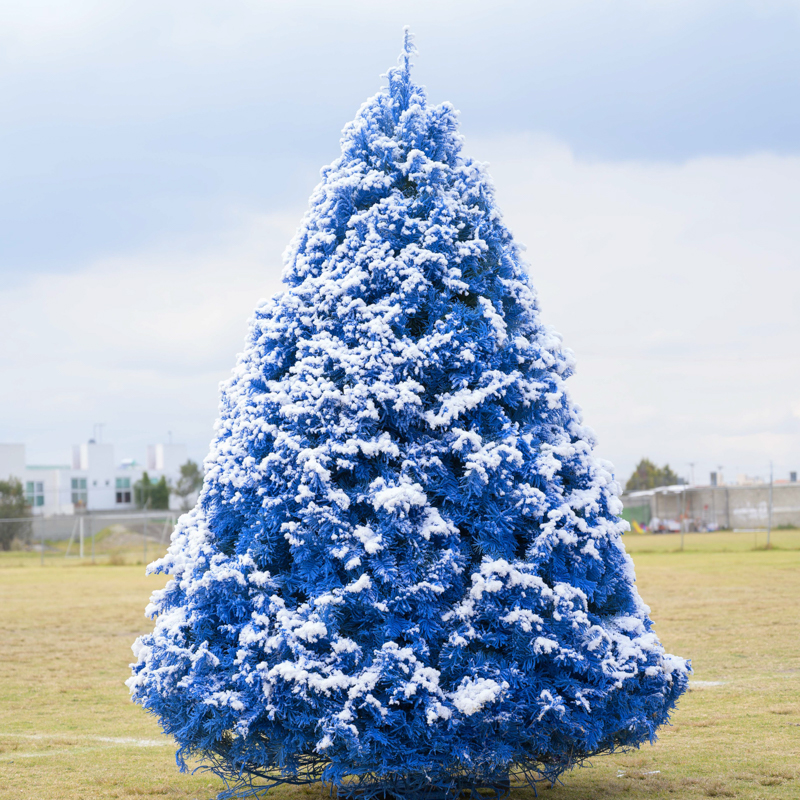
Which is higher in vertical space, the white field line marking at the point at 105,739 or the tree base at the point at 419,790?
the tree base at the point at 419,790

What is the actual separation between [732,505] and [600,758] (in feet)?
192

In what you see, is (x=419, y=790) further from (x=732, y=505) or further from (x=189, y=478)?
(x=189, y=478)

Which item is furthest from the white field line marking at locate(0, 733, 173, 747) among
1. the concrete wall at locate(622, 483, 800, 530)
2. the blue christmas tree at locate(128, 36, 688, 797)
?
the concrete wall at locate(622, 483, 800, 530)

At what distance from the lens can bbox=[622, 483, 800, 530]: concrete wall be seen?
195 feet

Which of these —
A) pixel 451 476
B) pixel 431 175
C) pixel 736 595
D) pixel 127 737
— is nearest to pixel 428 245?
pixel 431 175

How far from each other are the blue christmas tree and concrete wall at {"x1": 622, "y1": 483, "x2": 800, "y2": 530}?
54.2 meters

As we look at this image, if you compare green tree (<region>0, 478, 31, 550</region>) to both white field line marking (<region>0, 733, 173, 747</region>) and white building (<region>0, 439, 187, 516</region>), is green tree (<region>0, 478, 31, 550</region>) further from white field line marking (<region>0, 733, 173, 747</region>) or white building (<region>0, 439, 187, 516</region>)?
white field line marking (<region>0, 733, 173, 747</region>)

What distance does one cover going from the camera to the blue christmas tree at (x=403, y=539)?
523cm

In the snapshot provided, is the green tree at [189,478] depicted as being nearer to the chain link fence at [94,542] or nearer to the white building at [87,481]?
the white building at [87,481]

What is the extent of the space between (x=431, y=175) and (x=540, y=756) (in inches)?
144

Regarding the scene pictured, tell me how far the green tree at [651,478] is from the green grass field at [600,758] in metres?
70.1

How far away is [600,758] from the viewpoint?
7.86 meters

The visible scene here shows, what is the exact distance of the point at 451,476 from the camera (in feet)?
18.0

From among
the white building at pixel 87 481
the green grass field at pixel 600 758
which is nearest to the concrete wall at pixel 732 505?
the green grass field at pixel 600 758
